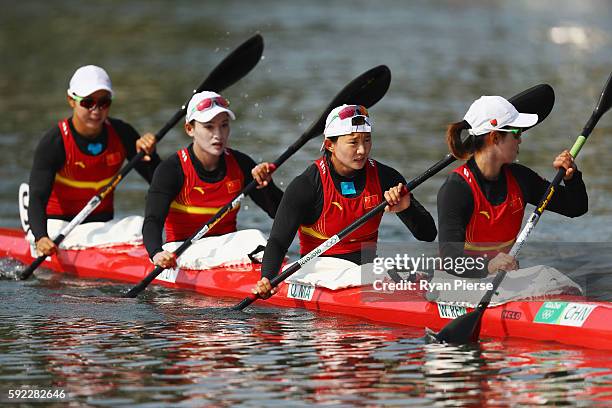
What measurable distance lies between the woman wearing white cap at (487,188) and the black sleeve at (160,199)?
10.5ft

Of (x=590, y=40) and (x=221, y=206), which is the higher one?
(x=590, y=40)

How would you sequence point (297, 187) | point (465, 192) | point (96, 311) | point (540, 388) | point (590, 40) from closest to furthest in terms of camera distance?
point (540, 388), point (465, 192), point (297, 187), point (96, 311), point (590, 40)

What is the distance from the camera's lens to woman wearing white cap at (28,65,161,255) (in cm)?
1394

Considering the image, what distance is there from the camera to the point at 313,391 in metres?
9.30

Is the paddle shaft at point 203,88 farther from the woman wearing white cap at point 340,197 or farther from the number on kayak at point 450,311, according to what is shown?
the number on kayak at point 450,311

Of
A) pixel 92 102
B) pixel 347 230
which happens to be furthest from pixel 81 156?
pixel 347 230

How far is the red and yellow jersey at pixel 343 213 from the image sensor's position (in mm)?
11430

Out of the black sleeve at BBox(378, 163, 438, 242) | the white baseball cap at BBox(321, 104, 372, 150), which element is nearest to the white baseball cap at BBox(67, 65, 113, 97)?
the white baseball cap at BBox(321, 104, 372, 150)

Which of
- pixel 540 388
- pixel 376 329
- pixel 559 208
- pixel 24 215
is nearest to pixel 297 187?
pixel 376 329

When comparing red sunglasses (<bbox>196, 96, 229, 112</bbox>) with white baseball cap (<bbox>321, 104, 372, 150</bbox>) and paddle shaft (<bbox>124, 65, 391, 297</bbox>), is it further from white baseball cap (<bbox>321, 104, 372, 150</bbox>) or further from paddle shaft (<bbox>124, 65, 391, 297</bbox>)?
white baseball cap (<bbox>321, 104, 372, 150</bbox>)

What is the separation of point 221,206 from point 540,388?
4.96 m

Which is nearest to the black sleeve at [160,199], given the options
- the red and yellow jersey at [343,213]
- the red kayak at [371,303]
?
the red kayak at [371,303]

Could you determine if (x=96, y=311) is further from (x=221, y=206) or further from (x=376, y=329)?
(x=376, y=329)

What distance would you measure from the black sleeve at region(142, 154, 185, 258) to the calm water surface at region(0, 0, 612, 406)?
0.66m
